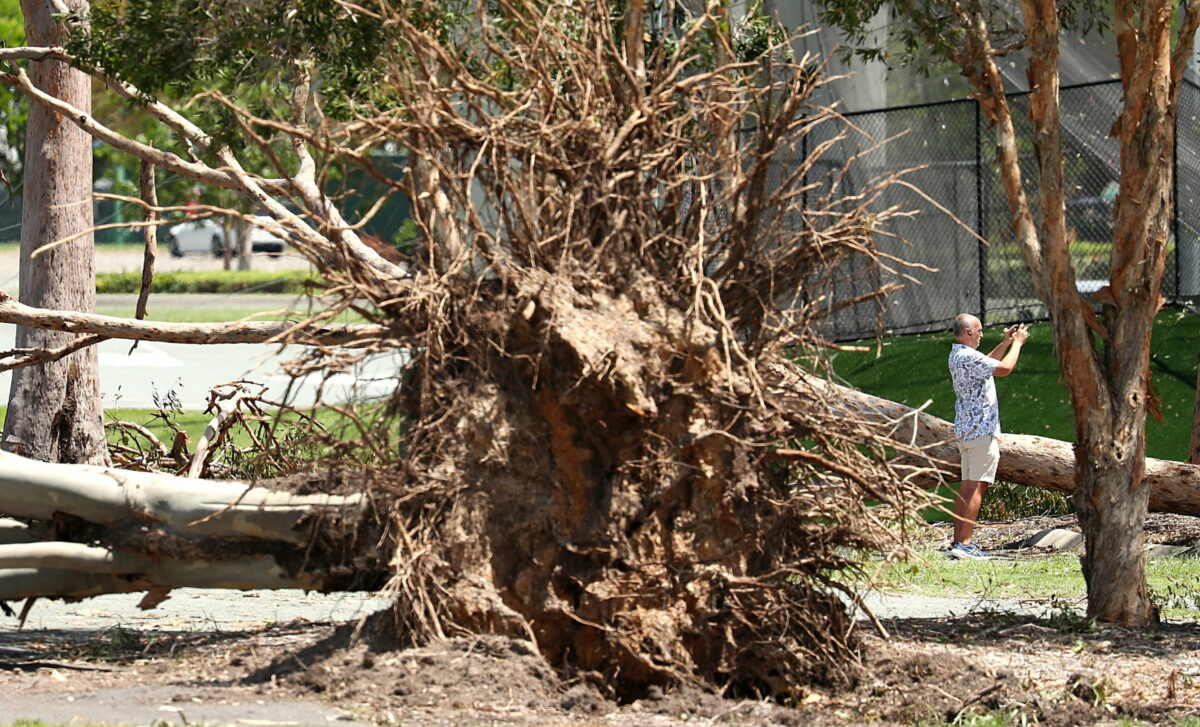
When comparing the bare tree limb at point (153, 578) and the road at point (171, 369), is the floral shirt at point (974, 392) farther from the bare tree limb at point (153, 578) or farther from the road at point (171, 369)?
the road at point (171, 369)

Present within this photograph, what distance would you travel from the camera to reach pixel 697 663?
6691mm

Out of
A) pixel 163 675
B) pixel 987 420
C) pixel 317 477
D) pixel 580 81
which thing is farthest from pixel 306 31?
pixel 987 420

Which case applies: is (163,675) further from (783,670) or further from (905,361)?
(905,361)

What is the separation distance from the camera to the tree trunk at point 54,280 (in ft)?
43.3

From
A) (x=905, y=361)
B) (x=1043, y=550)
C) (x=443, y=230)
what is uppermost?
(x=443, y=230)

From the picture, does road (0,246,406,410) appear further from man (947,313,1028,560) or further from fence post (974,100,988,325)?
man (947,313,1028,560)

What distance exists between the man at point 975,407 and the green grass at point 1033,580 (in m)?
0.45

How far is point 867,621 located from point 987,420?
2715mm

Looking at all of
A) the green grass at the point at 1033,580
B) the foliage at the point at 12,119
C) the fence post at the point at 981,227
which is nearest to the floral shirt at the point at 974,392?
the green grass at the point at 1033,580

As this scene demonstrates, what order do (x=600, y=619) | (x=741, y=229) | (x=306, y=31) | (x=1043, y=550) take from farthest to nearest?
(x=1043, y=550), (x=306, y=31), (x=741, y=229), (x=600, y=619)

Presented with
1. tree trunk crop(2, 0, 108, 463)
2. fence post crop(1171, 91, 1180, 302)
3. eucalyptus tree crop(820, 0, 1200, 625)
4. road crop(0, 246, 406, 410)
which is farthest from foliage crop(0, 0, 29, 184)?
eucalyptus tree crop(820, 0, 1200, 625)

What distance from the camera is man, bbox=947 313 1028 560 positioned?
10.5 m

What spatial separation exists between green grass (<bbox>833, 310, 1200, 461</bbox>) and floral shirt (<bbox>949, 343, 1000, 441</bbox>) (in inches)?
181

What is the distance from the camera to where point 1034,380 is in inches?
663
